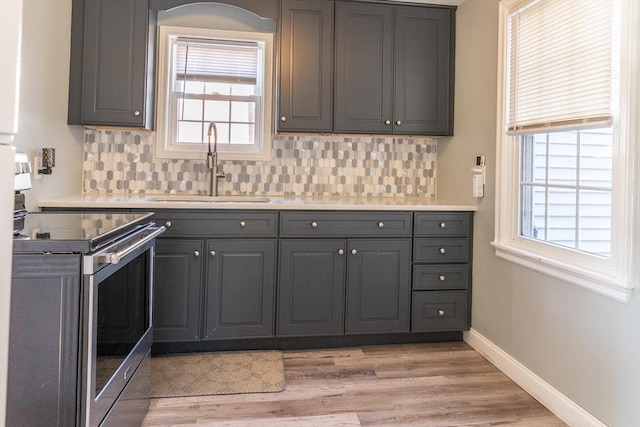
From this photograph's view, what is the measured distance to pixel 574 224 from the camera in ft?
6.45

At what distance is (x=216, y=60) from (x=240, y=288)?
1.73m

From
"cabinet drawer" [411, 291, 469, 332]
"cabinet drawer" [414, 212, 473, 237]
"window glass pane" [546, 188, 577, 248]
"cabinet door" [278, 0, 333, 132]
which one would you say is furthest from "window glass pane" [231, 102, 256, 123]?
"window glass pane" [546, 188, 577, 248]

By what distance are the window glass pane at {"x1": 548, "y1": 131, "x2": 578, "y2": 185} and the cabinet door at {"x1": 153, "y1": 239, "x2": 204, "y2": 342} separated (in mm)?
1983

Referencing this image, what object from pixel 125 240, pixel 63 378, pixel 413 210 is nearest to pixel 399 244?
pixel 413 210

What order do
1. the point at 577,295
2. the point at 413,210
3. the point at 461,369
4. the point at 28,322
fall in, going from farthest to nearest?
the point at 413,210, the point at 461,369, the point at 577,295, the point at 28,322

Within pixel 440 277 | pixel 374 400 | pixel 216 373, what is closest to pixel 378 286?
pixel 440 277

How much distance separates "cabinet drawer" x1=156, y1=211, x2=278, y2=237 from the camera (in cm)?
246

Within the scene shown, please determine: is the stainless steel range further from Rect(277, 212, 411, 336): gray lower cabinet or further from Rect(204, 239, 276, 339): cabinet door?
Rect(277, 212, 411, 336): gray lower cabinet

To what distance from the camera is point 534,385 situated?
217 centimetres

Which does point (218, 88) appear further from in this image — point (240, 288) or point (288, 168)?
point (240, 288)

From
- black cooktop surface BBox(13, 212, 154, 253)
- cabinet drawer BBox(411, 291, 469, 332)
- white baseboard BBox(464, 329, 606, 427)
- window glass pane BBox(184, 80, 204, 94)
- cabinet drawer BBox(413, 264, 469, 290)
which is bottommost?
white baseboard BBox(464, 329, 606, 427)

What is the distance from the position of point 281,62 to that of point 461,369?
2277 millimetres

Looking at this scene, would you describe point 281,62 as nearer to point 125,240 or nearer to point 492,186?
point 492,186

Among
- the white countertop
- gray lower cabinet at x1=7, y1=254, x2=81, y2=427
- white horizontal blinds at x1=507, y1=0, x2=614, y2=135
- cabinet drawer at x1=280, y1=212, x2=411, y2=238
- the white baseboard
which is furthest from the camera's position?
cabinet drawer at x1=280, y1=212, x2=411, y2=238
